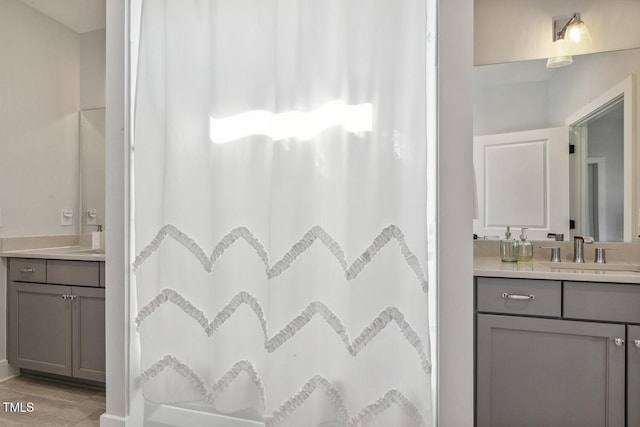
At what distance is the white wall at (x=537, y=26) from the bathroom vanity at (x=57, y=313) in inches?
99.5

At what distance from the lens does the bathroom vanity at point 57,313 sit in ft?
7.59

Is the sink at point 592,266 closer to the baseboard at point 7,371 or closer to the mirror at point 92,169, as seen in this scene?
the mirror at point 92,169

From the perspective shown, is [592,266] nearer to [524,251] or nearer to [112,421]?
[524,251]

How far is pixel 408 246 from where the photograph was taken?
1.44 meters

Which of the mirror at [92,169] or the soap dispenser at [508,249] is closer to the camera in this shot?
the soap dispenser at [508,249]

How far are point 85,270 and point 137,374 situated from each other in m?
0.84

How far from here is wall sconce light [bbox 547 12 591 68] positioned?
2.03 m

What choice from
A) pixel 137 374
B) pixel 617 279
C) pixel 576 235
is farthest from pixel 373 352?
pixel 576 235

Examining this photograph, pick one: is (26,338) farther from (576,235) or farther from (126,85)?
(576,235)

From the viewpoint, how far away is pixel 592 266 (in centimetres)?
188

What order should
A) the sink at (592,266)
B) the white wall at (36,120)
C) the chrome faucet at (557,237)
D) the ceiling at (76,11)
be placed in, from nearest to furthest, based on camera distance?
1. the sink at (592,266)
2. the chrome faucet at (557,237)
3. the white wall at (36,120)
4. the ceiling at (76,11)

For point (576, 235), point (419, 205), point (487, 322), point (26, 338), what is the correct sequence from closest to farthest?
1. point (419, 205)
2. point (487, 322)
3. point (576, 235)
4. point (26, 338)

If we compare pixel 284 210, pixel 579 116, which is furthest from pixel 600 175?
pixel 284 210

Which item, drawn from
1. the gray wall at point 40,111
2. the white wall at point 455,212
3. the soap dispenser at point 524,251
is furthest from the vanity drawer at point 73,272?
the soap dispenser at point 524,251
